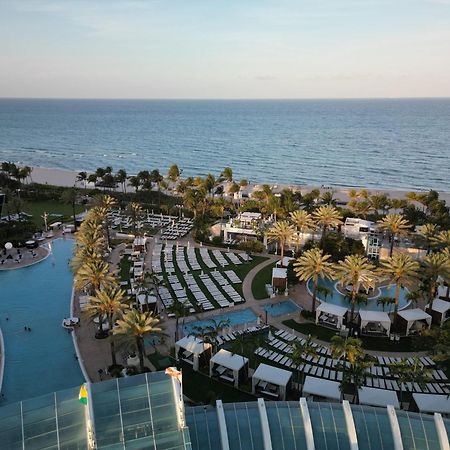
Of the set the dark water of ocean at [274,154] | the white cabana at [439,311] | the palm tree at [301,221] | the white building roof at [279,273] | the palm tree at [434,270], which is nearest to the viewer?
the palm tree at [434,270]

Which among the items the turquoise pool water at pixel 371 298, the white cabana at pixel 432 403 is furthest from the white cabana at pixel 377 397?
the turquoise pool water at pixel 371 298

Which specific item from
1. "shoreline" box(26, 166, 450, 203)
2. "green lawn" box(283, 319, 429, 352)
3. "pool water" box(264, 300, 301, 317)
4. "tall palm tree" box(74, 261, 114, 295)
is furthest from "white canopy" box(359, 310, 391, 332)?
"shoreline" box(26, 166, 450, 203)

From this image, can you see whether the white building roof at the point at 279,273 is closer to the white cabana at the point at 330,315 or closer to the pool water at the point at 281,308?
the pool water at the point at 281,308

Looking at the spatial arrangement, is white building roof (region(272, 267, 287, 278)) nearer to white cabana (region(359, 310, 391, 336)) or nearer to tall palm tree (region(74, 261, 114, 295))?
white cabana (region(359, 310, 391, 336))

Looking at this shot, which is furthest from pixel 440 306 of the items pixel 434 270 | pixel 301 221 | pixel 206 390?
pixel 206 390

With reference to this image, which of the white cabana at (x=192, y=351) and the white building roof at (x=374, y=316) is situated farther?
the white building roof at (x=374, y=316)

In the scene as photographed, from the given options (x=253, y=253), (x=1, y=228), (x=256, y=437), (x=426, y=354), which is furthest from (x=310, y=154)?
(x=256, y=437)
